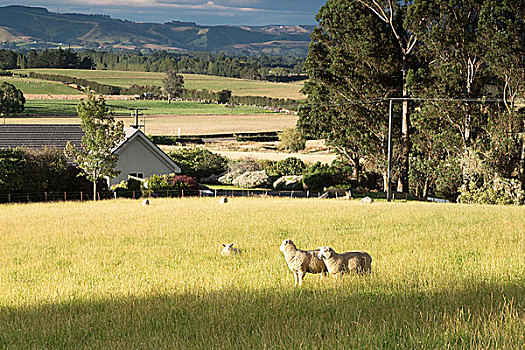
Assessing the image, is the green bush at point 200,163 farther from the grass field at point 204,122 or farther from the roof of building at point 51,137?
the grass field at point 204,122

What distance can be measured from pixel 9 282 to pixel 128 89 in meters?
187

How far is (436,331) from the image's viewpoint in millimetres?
7344

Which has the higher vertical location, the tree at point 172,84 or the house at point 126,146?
the tree at point 172,84

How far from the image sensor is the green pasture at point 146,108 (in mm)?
135000

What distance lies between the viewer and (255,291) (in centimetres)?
991

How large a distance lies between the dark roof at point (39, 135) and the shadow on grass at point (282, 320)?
139ft

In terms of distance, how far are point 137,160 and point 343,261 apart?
41036 mm

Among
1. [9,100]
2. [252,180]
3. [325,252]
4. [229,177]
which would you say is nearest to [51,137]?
[229,177]

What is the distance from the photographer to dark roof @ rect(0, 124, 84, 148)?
49000 mm

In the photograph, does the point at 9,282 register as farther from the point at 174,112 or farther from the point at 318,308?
the point at 174,112

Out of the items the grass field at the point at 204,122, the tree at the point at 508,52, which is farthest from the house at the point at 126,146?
the grass field at the point at 204,122

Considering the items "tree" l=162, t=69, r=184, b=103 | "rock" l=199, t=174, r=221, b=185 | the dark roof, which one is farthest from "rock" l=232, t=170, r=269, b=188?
"tree" l=162, t=69, r=184, b=103

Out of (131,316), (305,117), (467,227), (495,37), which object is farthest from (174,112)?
(131,316)

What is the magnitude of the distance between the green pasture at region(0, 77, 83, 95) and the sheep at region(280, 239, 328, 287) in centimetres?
17240
